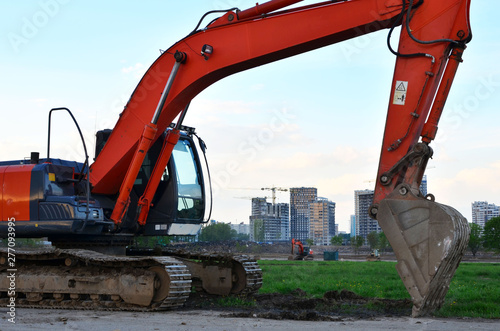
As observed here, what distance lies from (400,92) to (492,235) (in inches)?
1766

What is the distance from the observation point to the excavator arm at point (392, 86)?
7.77 m

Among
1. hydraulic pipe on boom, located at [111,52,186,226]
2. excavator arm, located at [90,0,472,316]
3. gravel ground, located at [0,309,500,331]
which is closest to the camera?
gravel ground, located at [0,309,500,331]

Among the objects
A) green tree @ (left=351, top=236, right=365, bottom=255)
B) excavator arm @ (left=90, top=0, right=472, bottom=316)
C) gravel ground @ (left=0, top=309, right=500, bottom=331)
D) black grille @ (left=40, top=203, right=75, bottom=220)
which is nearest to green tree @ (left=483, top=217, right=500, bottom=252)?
green tree @ (left=351, top=236, right=365, bottom=255)

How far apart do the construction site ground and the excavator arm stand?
0.59m

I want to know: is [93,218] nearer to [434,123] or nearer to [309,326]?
[309,326]

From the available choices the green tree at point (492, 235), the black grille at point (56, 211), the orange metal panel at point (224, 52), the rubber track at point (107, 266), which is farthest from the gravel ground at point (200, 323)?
the green tree at point (492, 235)

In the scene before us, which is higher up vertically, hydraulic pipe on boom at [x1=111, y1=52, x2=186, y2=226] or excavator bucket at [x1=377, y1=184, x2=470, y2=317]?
hydraulic pipe on boom at [x1=111, y1=52, x2=186, y2=226]

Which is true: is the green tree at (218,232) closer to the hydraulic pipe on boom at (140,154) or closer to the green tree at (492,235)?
the green tree at (492,235)

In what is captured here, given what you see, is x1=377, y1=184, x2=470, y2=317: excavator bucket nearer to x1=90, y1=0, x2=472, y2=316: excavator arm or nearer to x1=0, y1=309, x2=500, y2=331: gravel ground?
x1=90, y1=0, x2=472, y2=316: excavator arm

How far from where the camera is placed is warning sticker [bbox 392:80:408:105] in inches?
332

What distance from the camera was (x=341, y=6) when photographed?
883 cm

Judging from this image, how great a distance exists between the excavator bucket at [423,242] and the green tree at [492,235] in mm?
43888

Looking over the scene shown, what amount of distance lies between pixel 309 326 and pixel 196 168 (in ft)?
16.8

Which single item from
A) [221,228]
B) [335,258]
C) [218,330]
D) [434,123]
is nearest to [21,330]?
[218,330]
